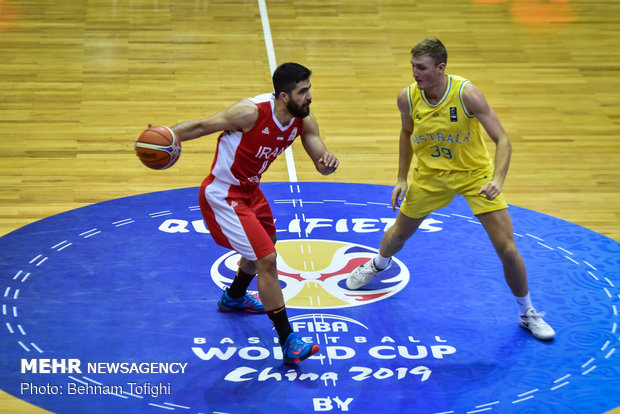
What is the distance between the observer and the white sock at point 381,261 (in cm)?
665

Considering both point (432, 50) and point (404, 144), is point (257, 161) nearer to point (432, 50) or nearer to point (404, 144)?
point (404, 144)

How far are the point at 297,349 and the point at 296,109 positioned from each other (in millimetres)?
1491

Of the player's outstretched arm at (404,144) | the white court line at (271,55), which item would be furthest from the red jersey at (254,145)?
the white court line at (271,55)

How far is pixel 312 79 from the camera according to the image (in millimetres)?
10578

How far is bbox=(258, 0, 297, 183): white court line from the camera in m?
8.66

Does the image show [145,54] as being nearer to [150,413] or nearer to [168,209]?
[168,209]

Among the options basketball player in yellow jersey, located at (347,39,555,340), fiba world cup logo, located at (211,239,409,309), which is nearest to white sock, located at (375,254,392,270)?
fiba world cup logo, located at (211,239,409,309)

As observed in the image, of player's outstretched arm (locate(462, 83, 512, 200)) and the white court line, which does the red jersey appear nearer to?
player's outstretched arm (locate(462, 83, 512, 200))

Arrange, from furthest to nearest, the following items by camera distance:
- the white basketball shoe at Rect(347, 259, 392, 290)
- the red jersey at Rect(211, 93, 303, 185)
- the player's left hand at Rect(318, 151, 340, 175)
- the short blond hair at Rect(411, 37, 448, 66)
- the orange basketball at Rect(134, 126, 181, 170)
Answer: the white basketball shoe at Rect(347, 259, 392, 290) < the short blond hair at Rect(411, 37, 448, 66) < the red jersey at Rect(211, 93, 303, 185) < the player's left hand at Rect(318, 151, 340, 175) < the orange basketball at Rect(134, 126, 181, 170)

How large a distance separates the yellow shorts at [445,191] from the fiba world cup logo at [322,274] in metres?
0.74

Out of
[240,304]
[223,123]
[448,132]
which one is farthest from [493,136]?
[240,304]

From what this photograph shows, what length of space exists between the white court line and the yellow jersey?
8.19 ft

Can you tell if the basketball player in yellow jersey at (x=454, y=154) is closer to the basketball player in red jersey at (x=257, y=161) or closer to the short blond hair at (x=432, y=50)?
the short blond hair at (x=432, y=50)

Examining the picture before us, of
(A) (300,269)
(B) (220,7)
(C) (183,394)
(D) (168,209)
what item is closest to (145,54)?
(B) (220,7)
